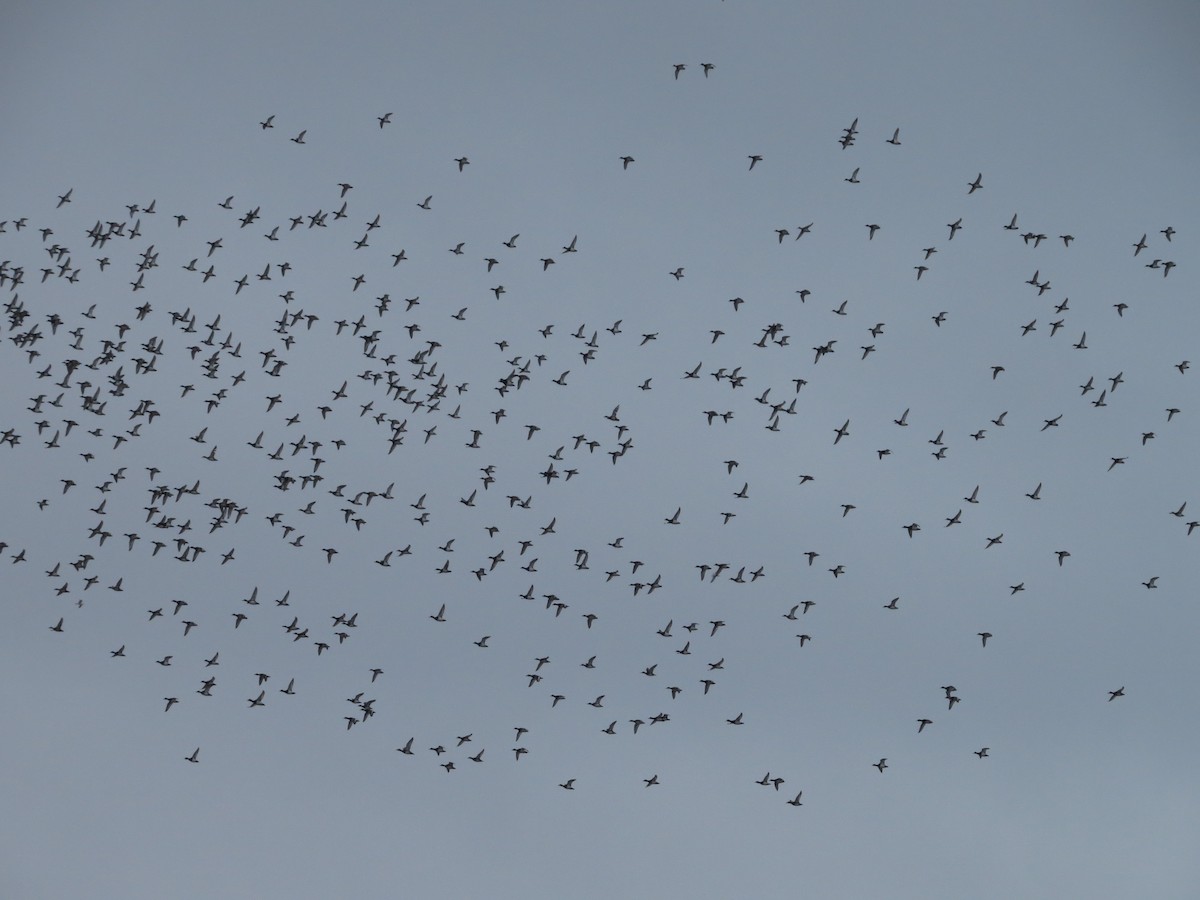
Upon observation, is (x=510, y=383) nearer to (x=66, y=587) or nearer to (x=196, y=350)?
(x=196, y=350)

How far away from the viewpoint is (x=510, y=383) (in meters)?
132

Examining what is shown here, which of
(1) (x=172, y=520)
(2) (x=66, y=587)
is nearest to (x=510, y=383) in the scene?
(1) (x=172, y=520)

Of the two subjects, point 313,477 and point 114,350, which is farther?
point 114,350

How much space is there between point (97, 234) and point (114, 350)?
11457 mm

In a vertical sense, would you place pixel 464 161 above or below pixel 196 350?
above

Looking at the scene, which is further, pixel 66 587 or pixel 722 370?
pixel 66 587

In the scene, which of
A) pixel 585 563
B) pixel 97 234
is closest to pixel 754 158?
pixel 585 563

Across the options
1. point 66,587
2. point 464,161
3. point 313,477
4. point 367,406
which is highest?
point 464,161

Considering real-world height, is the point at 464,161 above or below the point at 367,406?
above

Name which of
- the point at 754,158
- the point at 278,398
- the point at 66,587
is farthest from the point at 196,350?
the point at 754,158

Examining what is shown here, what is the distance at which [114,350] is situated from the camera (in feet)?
458

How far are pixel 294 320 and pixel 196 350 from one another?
28.9ft

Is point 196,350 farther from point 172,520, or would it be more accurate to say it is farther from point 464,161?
point 464,161

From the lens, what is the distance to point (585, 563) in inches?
5202
